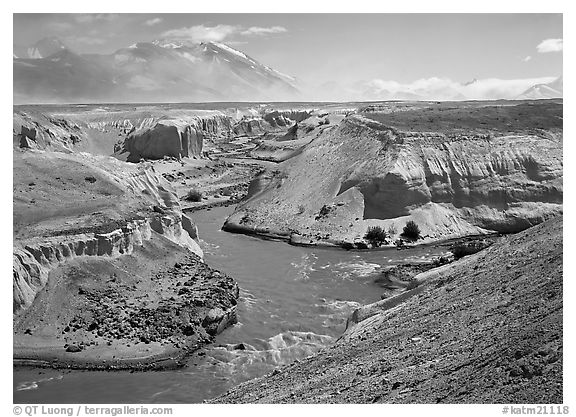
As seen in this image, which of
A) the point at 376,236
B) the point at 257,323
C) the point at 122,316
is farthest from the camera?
the point at 376,236

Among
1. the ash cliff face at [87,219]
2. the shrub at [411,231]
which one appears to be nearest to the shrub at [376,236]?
the shrub at [411,231]

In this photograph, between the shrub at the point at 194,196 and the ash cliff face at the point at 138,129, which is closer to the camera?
the shrub at the point at 194,196

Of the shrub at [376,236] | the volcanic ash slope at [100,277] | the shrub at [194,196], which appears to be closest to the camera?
the volcanic ash slope at [100,277]

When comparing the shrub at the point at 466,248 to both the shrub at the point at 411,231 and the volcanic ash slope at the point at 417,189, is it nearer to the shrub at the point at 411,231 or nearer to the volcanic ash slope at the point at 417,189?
the shrub at the point at 411,231

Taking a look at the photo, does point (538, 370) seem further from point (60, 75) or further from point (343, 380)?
point (60, 75)

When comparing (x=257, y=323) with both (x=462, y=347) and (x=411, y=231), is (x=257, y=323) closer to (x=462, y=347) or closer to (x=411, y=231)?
(x=462, y=347)

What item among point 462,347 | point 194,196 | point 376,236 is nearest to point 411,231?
point 376,236
